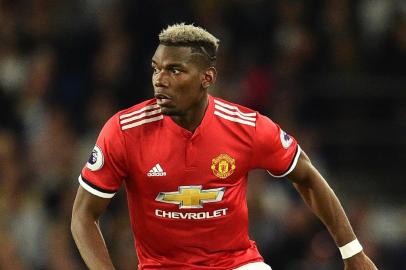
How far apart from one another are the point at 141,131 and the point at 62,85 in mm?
4662

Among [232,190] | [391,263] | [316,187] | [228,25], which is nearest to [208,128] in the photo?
[232,190]

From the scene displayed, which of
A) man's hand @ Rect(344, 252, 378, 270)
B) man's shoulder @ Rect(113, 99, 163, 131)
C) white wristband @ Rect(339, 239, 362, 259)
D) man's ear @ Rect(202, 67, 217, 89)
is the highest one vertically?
man's ear @ Rect(202, 67, 217, 89)

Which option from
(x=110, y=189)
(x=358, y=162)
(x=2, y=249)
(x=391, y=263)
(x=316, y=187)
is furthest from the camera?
(x=358, y=162)

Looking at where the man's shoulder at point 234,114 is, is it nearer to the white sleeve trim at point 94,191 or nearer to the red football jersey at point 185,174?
the red football jersey at point 185,174

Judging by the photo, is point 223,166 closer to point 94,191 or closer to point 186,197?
point 186,197

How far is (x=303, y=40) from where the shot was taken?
10.4m

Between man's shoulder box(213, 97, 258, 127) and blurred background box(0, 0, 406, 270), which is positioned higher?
man's shoulder box(213, 97, 258, 127)

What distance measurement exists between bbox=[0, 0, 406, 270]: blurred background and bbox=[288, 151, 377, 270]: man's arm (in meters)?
3.11

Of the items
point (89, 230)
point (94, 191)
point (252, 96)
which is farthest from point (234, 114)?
point (252, 96)

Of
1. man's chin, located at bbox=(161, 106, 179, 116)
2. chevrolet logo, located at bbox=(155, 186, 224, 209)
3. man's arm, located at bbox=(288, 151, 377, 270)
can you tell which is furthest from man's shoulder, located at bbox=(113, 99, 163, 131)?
man's arm, located at bbox=(288, 151, 377, 270)

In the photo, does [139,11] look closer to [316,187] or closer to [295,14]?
[295,14]

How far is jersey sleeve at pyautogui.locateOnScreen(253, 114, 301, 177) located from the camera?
5.44 metres

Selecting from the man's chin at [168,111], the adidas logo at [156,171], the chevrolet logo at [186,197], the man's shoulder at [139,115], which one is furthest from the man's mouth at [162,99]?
the chevrolet logo at [186,197]

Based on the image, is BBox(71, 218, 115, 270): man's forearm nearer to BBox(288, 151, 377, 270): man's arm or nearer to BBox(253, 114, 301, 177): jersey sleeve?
BBox(253, 114, 301, 177): jersey sleeve
